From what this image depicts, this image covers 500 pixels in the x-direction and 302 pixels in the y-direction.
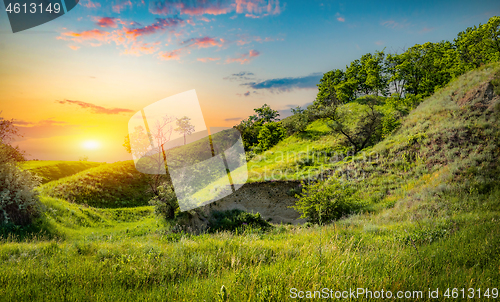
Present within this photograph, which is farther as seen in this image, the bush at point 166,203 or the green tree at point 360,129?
the green tree at point 360,129

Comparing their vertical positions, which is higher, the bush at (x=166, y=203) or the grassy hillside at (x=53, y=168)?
the grassy hillside at (x=53, y=168)

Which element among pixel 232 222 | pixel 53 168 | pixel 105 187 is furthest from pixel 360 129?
pixel 53 168

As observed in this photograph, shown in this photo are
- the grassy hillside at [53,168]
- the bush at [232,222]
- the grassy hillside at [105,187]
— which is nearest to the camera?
the bush at [232,222]

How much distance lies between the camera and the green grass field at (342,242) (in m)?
3.21

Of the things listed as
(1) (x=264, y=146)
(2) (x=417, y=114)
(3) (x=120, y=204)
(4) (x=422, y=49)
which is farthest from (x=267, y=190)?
(4) (x=422, y=49)

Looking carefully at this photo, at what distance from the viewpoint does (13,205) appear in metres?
11.4

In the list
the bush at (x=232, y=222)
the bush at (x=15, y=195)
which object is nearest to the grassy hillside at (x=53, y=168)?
the bush at (x=15, y=195)

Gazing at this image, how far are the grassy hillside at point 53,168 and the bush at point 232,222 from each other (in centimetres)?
2529

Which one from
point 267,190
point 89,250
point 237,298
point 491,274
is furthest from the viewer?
point 267,190

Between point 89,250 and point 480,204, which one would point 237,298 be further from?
point 480,204

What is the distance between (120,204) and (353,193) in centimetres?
2446

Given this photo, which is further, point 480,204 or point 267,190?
point 267,190

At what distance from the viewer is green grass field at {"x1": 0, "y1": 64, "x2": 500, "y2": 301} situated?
321 cm

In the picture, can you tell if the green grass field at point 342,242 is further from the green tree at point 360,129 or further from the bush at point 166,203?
the green tree at point 360,129
